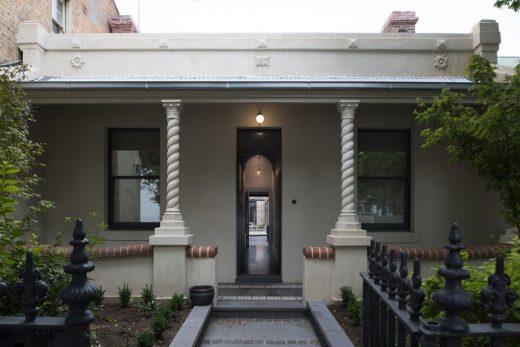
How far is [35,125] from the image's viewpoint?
822cm

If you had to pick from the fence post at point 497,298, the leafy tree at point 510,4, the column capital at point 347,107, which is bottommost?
the fence post at point 497,298

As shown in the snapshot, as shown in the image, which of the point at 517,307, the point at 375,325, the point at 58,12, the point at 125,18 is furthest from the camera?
the point at 125,18

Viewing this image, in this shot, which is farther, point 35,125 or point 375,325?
point 35,125

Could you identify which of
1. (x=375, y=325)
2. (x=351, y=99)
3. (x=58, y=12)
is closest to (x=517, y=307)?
(x=375, y=325)

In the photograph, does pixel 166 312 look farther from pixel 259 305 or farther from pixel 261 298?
pixel 261 298

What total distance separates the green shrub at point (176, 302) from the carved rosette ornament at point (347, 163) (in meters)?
2.79

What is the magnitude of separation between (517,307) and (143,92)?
6123 mm

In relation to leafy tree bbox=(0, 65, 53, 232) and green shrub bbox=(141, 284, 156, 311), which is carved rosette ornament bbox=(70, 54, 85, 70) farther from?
green shrub bbox=(141, 284, 156, 311)

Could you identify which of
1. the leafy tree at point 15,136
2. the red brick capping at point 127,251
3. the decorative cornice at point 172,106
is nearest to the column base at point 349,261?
the red brick capping at point 127,251

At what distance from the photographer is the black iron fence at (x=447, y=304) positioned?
1.68 m

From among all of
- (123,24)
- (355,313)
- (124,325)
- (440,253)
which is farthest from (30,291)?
(123,24)

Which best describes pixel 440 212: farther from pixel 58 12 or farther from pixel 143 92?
pixel 58 12

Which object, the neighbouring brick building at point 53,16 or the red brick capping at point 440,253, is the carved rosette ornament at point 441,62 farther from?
the neighbouring brick building at point 53,16

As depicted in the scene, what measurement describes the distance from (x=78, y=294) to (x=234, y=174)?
6.81 meters
